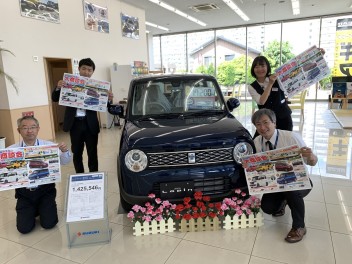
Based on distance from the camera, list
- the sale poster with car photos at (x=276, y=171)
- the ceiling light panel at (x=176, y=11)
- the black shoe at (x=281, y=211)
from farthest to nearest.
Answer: the ceiling light panel at (x=176, y=11)
the black shoe at (x=281, y=211)
the sale poster with car photos at (x=276, y=171)

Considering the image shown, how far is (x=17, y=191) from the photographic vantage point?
243 cm

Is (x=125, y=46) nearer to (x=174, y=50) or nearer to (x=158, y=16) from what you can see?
(x=158, y=16)

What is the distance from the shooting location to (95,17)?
7.62 meters

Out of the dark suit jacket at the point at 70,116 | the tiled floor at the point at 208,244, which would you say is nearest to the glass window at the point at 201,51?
the dark suit jacket at the point at 70,116

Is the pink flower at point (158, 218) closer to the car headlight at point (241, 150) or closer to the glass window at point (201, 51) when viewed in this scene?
the car headlight at point (241, 150)

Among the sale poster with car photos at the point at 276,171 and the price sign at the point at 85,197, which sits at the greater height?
the sale poster with car photos at the point at 276,171

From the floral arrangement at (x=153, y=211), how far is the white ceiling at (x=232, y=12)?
811 cm

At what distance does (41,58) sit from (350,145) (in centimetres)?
660

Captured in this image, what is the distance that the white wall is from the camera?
17.9ft

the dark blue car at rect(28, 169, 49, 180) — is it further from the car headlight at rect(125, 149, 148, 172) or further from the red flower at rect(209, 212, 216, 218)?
the red flower at rect(209, 212, 216, 218)

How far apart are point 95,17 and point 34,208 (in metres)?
6.54

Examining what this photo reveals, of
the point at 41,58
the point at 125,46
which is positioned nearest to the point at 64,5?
the point at 41,58

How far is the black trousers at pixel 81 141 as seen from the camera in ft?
10.3

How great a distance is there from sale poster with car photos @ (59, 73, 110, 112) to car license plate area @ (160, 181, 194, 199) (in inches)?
54.7
